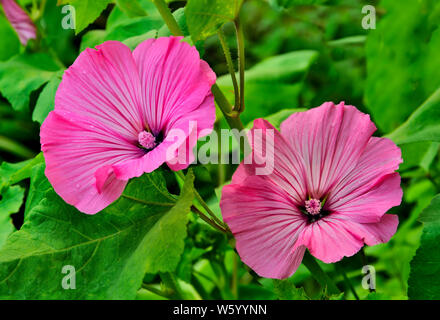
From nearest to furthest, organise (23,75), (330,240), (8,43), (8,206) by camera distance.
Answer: (330,240) → (8,206) → (23,75) → (8,43)

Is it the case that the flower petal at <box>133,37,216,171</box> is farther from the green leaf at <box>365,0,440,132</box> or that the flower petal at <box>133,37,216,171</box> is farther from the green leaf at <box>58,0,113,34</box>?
the green leaf at <box>365,0,440,132</box>

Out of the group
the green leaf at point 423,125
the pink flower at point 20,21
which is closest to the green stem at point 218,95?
the green leaf at point 423,125

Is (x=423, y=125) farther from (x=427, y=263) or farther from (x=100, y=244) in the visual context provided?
(x=100, y=244)

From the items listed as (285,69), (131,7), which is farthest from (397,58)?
(131,7)

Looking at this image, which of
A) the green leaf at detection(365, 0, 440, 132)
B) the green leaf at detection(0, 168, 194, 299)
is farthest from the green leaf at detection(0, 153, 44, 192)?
the green leaf at detection(365, 0, 440, 132)

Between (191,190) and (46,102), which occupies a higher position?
(46,102)

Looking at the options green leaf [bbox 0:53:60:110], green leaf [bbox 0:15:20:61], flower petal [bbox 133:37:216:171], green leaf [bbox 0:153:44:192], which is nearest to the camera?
flower petal [bbox 133:37:216:171]
